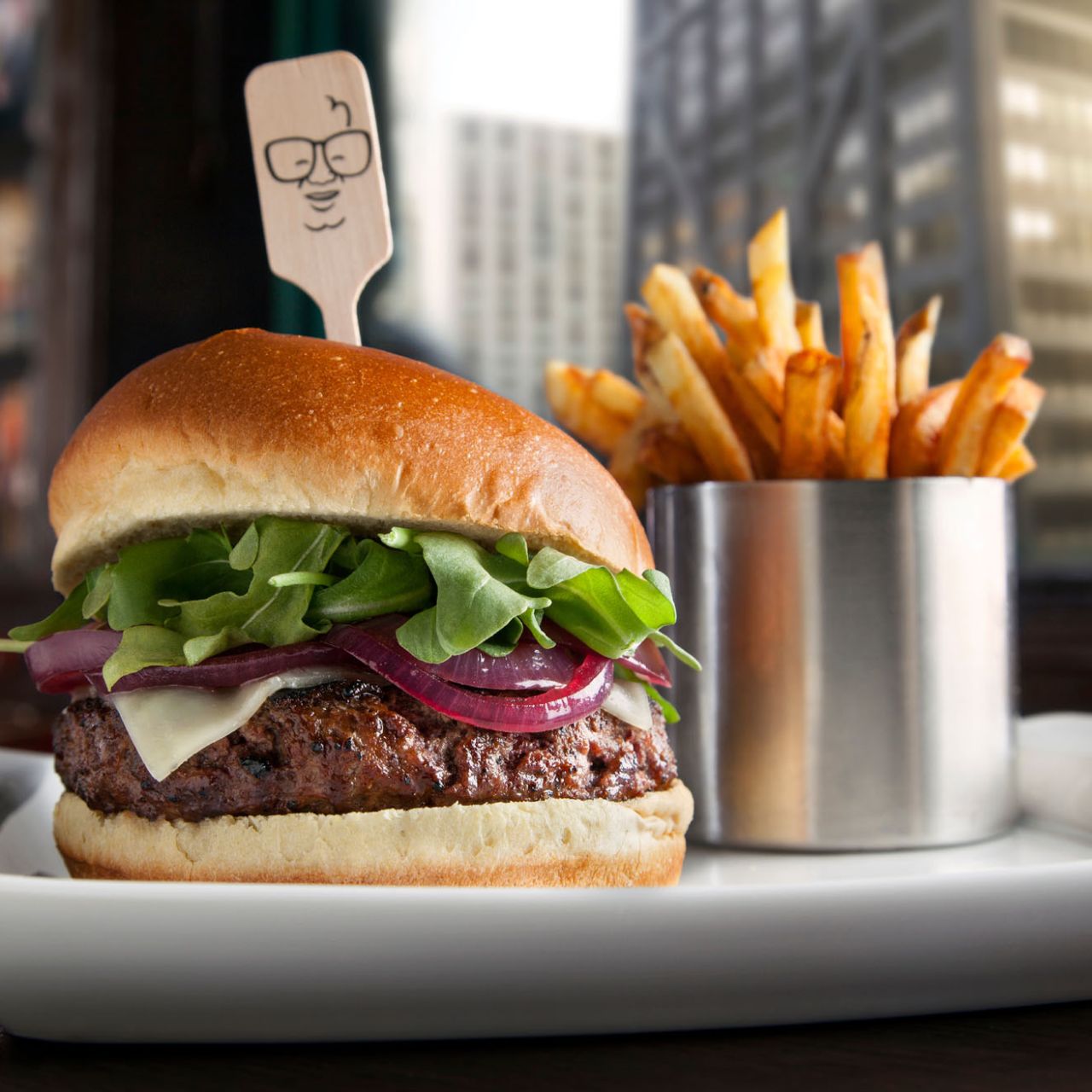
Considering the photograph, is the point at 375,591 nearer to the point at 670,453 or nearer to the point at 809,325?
the point at 670,453

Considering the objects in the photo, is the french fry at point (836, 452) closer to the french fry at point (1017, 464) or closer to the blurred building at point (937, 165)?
the french fry at point (1017, 464)

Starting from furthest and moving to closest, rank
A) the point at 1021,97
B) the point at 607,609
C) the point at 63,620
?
the point at 1021,97 → the point at 63,620 → the point at 607,609

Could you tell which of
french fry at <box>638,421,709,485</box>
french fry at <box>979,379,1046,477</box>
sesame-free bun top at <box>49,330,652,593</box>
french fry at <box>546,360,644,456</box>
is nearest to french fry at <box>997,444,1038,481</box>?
french fry at <box>979,379,1046,477</box>

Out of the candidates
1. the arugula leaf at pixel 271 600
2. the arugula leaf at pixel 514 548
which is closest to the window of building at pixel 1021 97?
the arugula leaf at pixel 514 548

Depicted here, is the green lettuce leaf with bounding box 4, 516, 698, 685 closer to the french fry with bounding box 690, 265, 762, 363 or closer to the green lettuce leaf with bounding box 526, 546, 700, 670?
the green lettuce leaf with bounding box 526, 546, 700, 670

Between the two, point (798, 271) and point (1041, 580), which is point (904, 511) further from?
point (798, 271)

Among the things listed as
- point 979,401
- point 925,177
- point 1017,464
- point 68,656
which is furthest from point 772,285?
point 925,177

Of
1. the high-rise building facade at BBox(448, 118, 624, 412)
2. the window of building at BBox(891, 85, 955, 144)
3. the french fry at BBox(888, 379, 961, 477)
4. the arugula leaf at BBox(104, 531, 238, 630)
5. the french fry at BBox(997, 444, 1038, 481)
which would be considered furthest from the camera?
the high-rise building facade at BBox(448, 118, 624, 412)
